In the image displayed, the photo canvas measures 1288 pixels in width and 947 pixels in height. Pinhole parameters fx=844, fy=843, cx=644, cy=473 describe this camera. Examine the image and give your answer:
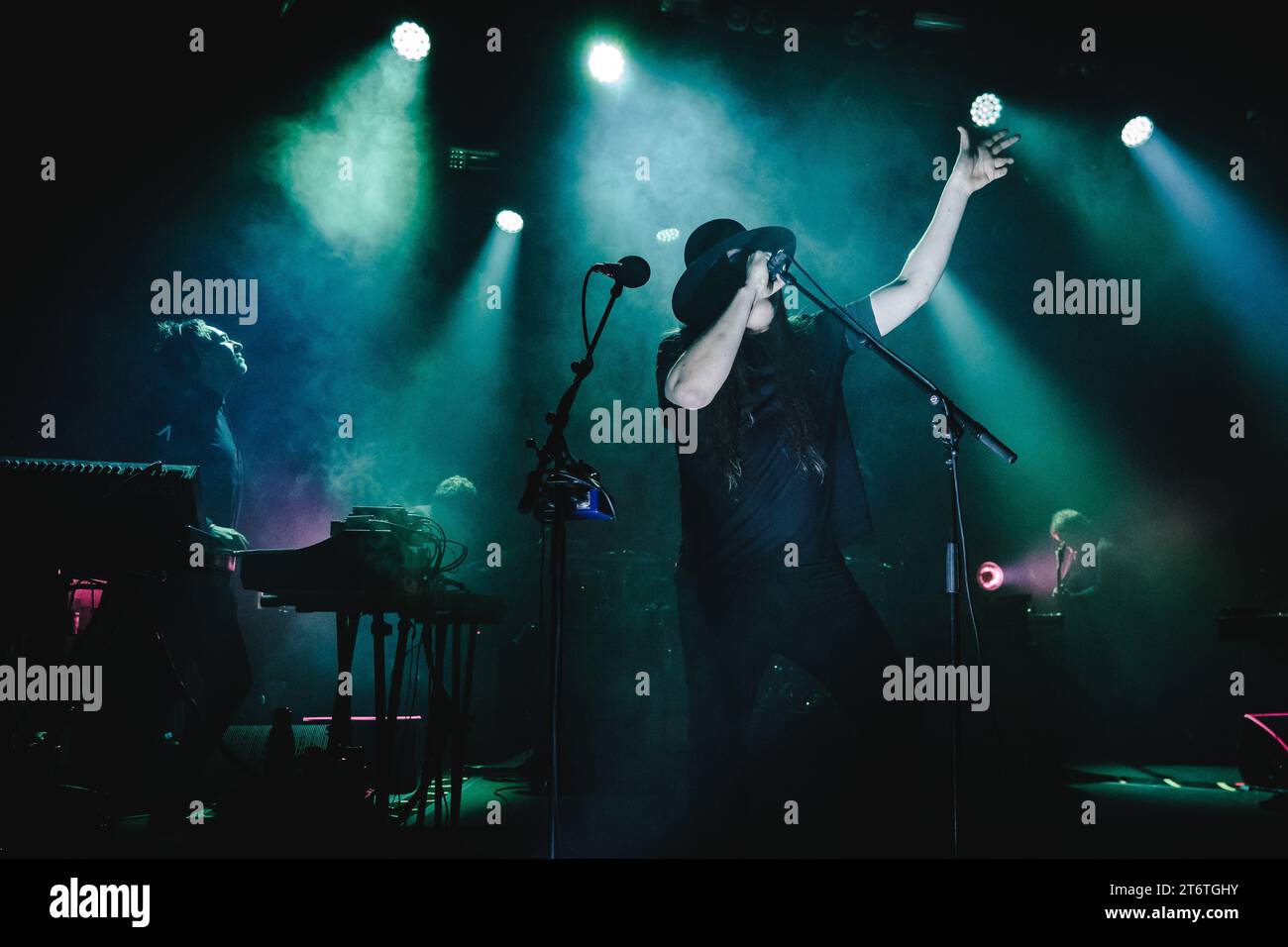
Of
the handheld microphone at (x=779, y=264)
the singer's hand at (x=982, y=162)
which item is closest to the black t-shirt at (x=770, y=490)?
the handheld microphone at (x=779, y=264)

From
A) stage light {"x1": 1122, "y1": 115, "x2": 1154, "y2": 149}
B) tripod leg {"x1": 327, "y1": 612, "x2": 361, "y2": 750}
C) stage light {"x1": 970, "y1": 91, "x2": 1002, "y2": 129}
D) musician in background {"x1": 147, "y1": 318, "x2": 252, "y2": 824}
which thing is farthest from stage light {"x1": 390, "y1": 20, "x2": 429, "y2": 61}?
stage light {"x1": 1122, "y1": 115, "x2": 1154, "y2": 149}

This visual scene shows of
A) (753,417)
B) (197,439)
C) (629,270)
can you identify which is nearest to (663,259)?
(197,439)

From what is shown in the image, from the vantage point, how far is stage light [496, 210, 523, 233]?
8609 mm

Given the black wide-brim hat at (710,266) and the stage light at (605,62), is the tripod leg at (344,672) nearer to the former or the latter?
the black wide-brim hat at (710,266)

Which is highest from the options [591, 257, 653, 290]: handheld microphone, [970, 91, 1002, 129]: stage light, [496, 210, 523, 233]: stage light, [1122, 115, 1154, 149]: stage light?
[970, 91, 1002, 129]: stage light

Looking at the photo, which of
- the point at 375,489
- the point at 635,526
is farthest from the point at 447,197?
the point at 635,526

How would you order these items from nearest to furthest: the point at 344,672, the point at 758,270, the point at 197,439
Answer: the point at 758,270 → the point at 344,672 → the point at 197,439

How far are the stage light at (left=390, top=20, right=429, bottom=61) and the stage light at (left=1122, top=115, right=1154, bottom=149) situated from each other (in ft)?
20.7

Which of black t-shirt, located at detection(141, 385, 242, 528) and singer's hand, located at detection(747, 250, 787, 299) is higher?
singer's hand, located at detection(747, 250, 787, 299)

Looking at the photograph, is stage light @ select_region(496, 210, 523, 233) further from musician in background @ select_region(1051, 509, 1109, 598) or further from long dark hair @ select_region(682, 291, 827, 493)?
long dark hair @ select_region(682, 291, 827, 493)

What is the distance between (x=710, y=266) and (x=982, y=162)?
92 cm

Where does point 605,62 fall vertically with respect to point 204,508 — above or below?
above

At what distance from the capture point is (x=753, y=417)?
247 cm

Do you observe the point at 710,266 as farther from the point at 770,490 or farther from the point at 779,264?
the point at 770,490
